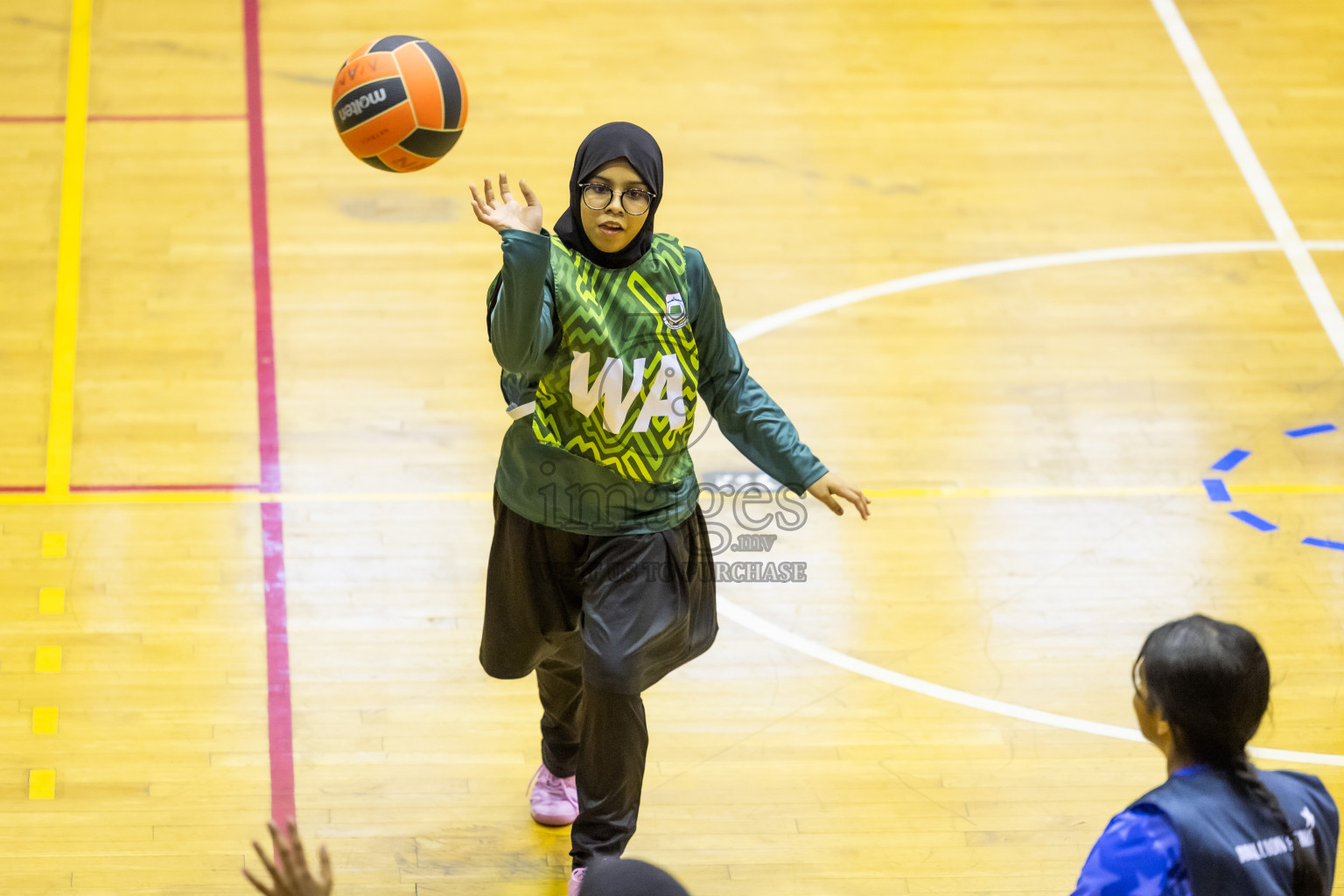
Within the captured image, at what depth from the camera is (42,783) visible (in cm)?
416

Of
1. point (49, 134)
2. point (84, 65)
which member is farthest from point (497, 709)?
point (84, 65)

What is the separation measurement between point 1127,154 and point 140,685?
531cm

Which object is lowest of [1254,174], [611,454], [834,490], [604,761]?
[604,761]

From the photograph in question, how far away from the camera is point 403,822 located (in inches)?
162

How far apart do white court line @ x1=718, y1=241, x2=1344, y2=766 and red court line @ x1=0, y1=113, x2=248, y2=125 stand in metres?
2.90

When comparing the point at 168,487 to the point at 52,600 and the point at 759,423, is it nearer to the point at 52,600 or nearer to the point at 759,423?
the point at 52,600

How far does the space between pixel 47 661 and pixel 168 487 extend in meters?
0.92

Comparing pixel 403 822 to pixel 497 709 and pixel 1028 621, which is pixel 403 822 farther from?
pixel 1028 621

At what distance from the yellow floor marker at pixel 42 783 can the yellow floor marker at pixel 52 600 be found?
0.71 metres

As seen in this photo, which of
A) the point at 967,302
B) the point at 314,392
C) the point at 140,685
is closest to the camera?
the point at 140,685

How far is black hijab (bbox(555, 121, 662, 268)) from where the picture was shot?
3270 mm

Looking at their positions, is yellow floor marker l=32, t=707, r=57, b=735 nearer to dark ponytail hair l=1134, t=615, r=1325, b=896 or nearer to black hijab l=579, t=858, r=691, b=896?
black hijab l=579, t=858, r=691, b=896

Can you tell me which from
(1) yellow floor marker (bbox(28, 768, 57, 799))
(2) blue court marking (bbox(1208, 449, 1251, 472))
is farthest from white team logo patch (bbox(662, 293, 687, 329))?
(2) blue court marking (bbox(1208, 449, 1251, 472))

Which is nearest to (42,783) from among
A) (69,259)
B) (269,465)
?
(269,465)
